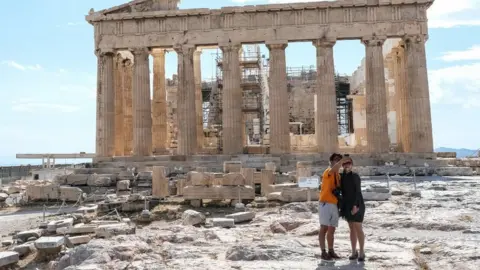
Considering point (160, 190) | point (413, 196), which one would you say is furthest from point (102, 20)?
point (413, 196)

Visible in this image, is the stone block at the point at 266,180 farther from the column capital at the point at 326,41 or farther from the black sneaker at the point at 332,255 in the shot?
the black sneaker at the point at 332,255

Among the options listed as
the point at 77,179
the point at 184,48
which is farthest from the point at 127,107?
the point at 77,179

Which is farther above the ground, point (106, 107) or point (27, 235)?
point (106, 107)

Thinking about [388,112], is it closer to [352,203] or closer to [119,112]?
[119,112]

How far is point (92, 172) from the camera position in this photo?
24031mm

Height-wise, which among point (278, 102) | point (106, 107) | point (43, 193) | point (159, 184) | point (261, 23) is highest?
point (261, 23)

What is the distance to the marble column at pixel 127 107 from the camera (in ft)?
99.0

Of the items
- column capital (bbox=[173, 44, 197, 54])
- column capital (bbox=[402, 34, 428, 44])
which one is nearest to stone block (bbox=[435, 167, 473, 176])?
column capital (bbox=[402, 34, 428, 44])

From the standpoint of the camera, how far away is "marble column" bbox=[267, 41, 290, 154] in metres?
25.8

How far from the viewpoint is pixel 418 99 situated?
82.5 feet

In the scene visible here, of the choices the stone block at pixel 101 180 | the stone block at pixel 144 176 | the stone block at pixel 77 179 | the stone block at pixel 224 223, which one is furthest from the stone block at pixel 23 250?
the stone block at pixel 77 179

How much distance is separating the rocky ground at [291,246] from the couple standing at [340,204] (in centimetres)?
28

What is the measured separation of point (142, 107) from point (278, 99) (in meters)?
8.09

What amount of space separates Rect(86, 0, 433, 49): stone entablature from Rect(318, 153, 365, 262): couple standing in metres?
20.0
